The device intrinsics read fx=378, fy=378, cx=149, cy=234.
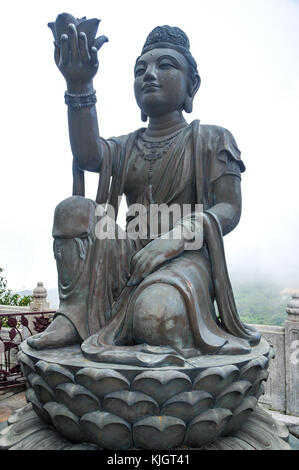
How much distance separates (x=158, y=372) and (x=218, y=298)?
844 millimetres

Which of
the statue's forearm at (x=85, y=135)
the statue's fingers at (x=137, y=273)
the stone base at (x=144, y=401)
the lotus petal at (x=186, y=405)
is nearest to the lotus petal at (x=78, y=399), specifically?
the stone base at (x=144, y=401)

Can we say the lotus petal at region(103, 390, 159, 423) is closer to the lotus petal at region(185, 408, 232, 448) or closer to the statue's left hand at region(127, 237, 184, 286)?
the lotus petal at region(185, 408, 232, 448)

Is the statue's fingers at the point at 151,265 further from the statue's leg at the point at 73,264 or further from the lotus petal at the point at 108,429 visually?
the lotus petal at the point at 108,429

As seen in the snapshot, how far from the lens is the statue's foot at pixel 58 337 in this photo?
2.13 m

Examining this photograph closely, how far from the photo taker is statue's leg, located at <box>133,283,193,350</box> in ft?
6.24

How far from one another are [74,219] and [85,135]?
2.53ft

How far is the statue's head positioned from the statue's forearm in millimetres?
461

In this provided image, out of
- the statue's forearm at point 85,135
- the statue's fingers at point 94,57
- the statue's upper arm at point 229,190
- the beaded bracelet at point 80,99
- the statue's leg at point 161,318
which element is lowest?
the statue's leg at point 161,318

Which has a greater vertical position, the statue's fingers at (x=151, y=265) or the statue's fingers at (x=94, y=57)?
the statue's fingers at (x=94, y=57)

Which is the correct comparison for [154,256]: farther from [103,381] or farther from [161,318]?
[103,381]

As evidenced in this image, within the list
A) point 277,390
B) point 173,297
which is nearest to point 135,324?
point 173,297

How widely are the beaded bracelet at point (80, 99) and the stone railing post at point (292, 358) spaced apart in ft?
11.6

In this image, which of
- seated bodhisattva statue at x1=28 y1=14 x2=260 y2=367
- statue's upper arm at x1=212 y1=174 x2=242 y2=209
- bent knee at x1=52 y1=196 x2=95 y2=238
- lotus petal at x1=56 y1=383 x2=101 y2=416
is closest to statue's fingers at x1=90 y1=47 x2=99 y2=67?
seated bodhisattva statue at x1=28 y1=14 x2=260 y2=367
